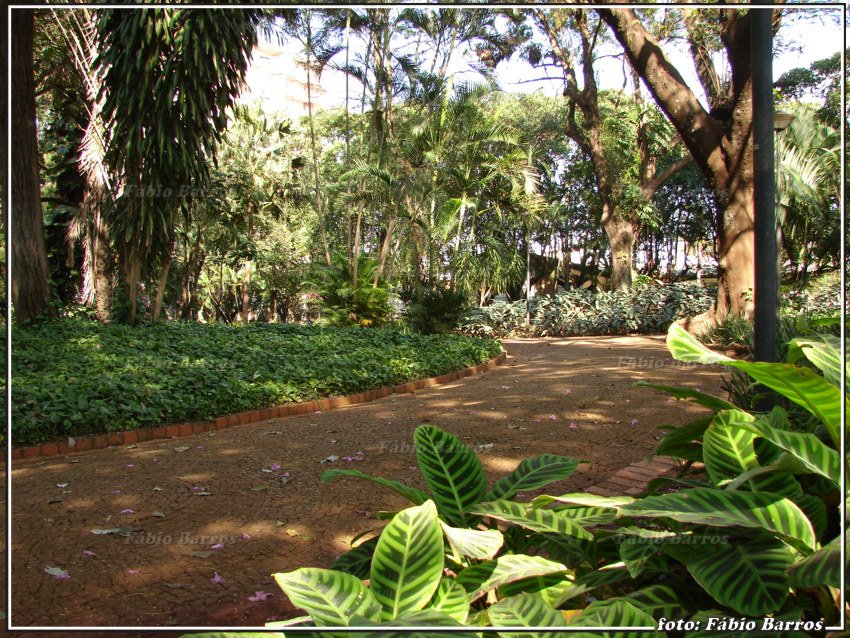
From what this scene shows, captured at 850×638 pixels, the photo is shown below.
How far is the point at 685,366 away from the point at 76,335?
538cm

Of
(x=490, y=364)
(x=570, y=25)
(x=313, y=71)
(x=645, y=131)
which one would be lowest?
(x=490, y=364)

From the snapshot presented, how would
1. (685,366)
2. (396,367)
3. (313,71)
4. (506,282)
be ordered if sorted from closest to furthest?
(313,71)
(685,366)
(396,367)
(506,282)

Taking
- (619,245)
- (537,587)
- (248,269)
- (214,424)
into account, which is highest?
(619,245)

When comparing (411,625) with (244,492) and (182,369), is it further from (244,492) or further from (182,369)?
(182,369)

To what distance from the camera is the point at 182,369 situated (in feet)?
14.1

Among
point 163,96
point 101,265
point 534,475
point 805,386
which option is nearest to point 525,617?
point 534,475

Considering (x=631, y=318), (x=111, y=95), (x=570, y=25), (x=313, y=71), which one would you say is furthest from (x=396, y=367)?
(x=570, y=25)

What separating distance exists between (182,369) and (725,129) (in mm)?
5360

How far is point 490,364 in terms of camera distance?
6449 mm

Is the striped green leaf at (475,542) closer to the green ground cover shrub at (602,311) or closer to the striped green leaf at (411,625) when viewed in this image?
the striped green leaf at (411,625)

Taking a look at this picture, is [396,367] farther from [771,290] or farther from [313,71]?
[771,290]

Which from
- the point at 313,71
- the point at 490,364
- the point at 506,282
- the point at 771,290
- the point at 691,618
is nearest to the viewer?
the point at 691,618

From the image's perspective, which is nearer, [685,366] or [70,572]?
[70,572]

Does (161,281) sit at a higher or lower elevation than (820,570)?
higher
